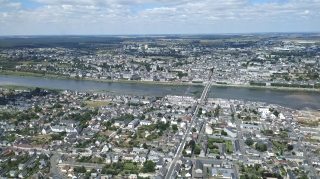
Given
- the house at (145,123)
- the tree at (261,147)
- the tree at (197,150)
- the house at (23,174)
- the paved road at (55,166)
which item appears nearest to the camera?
the house at (23,174)

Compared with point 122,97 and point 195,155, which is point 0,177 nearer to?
point 195,155

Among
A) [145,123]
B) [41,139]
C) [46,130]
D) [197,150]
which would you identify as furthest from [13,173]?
[145,123]

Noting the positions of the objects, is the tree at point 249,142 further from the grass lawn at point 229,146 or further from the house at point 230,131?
the house at point 230,131

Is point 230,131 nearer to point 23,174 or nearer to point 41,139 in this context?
point 41,139

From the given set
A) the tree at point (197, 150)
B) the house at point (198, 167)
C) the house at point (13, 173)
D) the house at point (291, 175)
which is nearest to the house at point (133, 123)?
the tree at point (197, 150)

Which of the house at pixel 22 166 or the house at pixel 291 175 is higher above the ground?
the house at pixel 22 166
